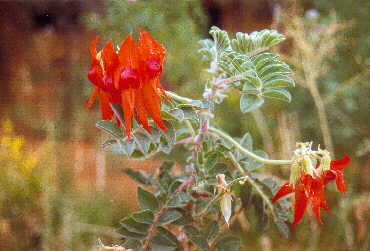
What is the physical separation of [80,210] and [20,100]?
114cm

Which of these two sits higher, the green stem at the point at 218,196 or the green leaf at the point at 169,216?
the green stem at the point at 218,196

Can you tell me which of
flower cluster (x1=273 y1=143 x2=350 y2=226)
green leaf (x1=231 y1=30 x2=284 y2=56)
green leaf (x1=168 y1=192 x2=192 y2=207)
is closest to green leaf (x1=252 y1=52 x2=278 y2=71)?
green leaf (x1=231 y1=30 x2=284 y2=56)

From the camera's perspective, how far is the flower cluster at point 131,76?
29.0 inches

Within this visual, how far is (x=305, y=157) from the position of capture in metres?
0.81

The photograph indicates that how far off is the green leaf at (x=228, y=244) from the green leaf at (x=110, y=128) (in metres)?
0.29

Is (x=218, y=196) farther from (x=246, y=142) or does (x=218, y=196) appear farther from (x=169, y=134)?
(x=246, y=142)

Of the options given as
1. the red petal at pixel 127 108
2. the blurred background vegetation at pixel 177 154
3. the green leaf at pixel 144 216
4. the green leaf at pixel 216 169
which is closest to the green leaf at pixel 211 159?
the green leaf at pixel 216 169

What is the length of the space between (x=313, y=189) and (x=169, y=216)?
23cm

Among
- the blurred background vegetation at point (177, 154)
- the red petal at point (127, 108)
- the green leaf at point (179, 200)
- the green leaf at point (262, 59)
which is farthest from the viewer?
the blurred background vegetation at point (177, 154)

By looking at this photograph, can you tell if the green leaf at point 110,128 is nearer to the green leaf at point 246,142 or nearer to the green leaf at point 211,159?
the green leaf at point 211,159

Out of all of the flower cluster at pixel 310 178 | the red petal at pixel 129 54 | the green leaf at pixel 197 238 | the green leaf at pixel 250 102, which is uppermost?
the red petal at pixel 129 54

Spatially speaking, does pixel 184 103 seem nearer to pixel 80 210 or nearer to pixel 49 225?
pixel 49 225

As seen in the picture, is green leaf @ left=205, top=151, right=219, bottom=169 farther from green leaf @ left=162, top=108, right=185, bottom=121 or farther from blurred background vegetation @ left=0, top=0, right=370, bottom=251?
blurred background vegetation @ left=0, top=0, right=370, bottom=251

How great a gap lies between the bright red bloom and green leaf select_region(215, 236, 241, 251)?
0.15 metres
